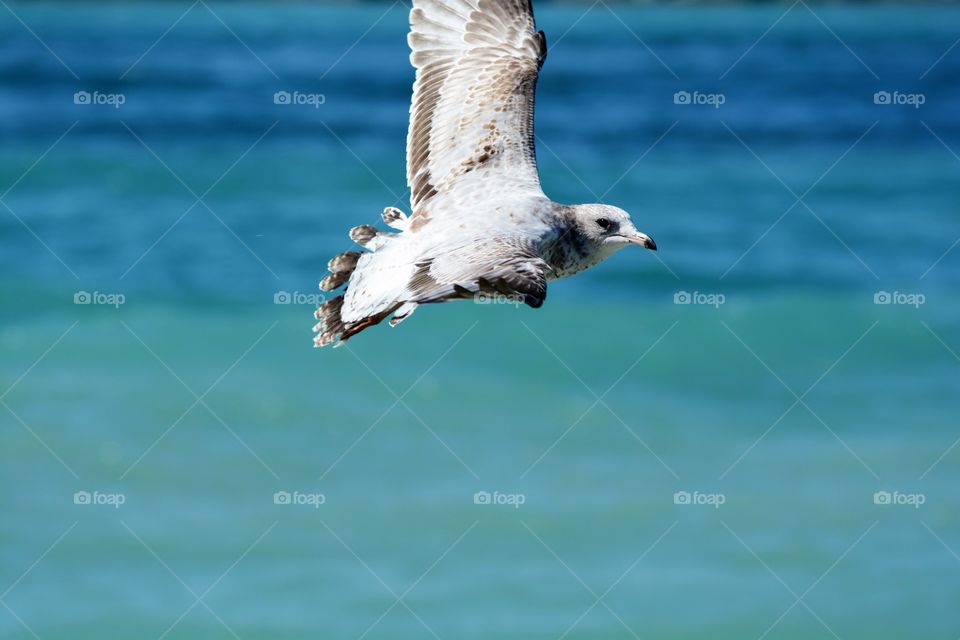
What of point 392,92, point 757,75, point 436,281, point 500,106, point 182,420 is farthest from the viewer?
point 757,75

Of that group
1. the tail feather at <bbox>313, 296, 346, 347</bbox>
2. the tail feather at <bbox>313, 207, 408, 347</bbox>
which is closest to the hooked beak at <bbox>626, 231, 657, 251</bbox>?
the tail feather at <bbox>313, 207, 408, 347</bbox>

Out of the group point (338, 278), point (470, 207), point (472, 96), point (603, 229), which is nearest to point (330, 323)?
point (338, 278)

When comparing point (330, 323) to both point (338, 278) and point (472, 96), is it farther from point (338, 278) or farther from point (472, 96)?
point (472, 96)

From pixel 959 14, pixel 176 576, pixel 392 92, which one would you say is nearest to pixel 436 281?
pixel 176 576

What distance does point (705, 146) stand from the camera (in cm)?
2981

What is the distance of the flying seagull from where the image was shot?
7.08 meters

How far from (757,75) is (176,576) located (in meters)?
25.3

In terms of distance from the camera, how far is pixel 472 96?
9.42 m

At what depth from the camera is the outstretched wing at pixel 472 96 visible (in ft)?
29.8

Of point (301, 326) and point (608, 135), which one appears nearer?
point (301, 326)

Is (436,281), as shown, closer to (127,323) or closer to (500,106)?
(500,106)

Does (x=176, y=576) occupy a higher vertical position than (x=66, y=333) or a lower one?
lower

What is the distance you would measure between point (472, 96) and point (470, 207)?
1.18 m

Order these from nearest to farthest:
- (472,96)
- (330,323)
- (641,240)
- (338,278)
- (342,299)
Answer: (330,323) → (342,299) → (338,278) → (641,240) → (472,96)
